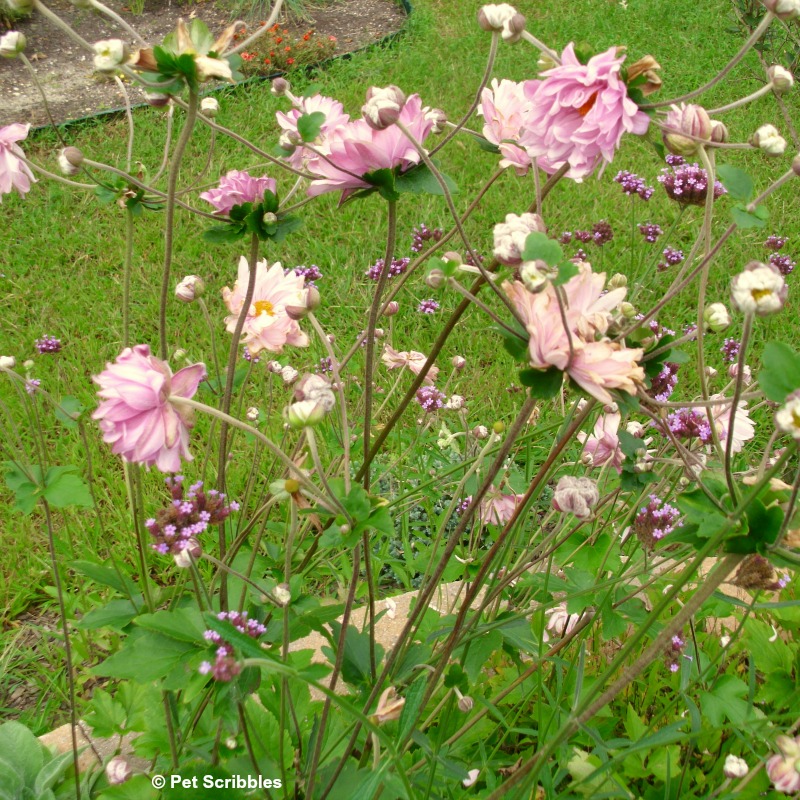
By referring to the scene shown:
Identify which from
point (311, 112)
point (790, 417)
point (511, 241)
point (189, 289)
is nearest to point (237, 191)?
point (311, 112)

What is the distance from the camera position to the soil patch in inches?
140

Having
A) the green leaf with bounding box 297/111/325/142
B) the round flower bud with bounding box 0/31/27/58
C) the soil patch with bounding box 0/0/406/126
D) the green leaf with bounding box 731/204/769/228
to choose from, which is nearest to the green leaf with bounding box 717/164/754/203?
the green leaf with bounding box 731/204/769/228

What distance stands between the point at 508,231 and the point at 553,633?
0.76 metres

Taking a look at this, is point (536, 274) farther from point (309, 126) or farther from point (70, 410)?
point (70, 410)

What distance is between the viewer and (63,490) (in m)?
1.08

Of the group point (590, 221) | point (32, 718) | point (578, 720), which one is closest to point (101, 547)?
point (32, 718)

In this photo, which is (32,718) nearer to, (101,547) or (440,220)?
(101,547)

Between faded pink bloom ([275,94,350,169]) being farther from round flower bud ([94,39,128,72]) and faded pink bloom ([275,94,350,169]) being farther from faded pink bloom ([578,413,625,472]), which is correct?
faded pink bloom ([578,413,625,472])

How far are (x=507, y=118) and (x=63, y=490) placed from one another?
782mm

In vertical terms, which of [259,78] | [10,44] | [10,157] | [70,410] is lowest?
[259,78]

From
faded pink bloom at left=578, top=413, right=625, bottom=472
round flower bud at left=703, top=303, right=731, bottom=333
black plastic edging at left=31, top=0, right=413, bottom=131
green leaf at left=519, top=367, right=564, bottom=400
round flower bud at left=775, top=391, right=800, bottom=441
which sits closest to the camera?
round flower bud at left=775, top=391, right=800, bottom=441

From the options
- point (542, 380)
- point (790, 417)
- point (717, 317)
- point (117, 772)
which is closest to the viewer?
point (790, 417)

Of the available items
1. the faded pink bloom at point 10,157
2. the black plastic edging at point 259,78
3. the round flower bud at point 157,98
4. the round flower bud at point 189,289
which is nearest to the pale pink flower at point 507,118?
the round flower bud at point 157,98

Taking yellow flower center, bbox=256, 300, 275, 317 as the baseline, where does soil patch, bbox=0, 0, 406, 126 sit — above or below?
below
